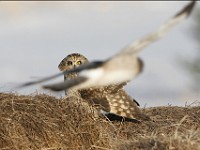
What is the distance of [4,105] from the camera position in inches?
384

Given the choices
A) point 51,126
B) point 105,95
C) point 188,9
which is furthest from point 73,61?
point 188,9

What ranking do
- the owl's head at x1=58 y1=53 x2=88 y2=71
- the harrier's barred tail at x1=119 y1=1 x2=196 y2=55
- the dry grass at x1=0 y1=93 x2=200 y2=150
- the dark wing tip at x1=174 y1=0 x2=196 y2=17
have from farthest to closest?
1. the owl's head at x1=58 y1=53 x2=88 y2=71
2. the dry grass at x1=0 y1=93 x2=200 y2=150
3. the dark wing tip at x1=174 y1=0 x2=196 y2=17
4. the harrier's barred tail at x1=119 y1=1 x2=196 y2=55

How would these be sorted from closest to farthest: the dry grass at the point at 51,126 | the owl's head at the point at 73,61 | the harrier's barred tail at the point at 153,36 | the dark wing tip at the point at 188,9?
the harrier's barred tail at the point at 153,36 → the dark wing tip at the point at 188,9 → the dry grass at the point at 51,126 → the owl's head at the point at 73,61

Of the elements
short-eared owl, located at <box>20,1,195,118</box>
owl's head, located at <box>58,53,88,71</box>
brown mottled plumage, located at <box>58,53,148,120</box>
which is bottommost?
short-eared owl, located at <box>20,1,195,118</box>

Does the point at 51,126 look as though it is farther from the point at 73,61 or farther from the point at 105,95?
the point at 73,61

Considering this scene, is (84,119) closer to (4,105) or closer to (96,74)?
(4,105)

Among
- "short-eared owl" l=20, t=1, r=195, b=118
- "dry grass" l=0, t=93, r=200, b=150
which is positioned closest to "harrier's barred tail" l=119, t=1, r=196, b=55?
"short-eared owl" l=20, t=1, r=195, b=118

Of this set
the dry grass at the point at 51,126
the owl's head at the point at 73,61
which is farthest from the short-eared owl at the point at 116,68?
the owl's head at the point at 73,61

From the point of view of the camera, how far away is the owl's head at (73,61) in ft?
34.7

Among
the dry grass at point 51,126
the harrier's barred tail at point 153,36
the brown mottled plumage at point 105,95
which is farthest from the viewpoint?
the brown mottled plumage at point 105,95

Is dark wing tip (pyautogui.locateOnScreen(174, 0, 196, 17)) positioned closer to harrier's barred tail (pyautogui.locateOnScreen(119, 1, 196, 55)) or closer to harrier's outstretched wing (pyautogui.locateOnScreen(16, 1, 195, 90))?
harrier's barred tail (pyautogui.locateOnScreen(119, 1, 196, 55))

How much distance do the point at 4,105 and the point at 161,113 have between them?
4.61 metres

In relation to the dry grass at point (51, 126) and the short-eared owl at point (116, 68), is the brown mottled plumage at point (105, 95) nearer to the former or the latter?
the dry grass at point (51, 126)

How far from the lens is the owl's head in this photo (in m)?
10.6
